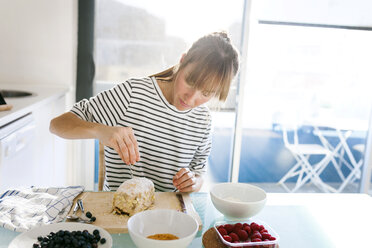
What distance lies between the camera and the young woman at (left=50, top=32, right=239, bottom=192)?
1.23 m

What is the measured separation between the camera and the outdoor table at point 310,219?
906 mm

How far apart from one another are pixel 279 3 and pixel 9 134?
197 centimetres

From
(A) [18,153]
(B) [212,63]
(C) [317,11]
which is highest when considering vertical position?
(C) [317,11]

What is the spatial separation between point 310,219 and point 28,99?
4.98ft

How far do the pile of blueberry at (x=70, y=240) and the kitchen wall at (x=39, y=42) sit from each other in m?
1.79

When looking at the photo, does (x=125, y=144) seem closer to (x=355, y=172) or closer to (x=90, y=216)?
(x=90, y=216)

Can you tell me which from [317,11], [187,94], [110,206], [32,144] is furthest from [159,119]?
[317,11]

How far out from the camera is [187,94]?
4.10 ft

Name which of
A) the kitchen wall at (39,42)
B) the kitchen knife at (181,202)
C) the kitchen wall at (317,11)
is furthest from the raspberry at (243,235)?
the kitchen wall at (317,11)

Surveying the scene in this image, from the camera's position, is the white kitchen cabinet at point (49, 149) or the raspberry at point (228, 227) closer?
the raspberry at point (228, 227)

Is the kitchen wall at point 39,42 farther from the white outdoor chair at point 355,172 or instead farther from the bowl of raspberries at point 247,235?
the white outdoor chair at point 355,172

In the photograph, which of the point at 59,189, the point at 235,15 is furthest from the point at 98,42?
the point at 59,189

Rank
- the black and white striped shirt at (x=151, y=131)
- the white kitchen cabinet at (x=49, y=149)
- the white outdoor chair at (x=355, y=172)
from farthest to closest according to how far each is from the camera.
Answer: the white outdoor chair at (x=355, y=172) → the white kitchen cabinet at (x=49, y=149) → the black and white striped shirt at (x=151, y=131)

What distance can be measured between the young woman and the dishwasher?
1.22 ft
